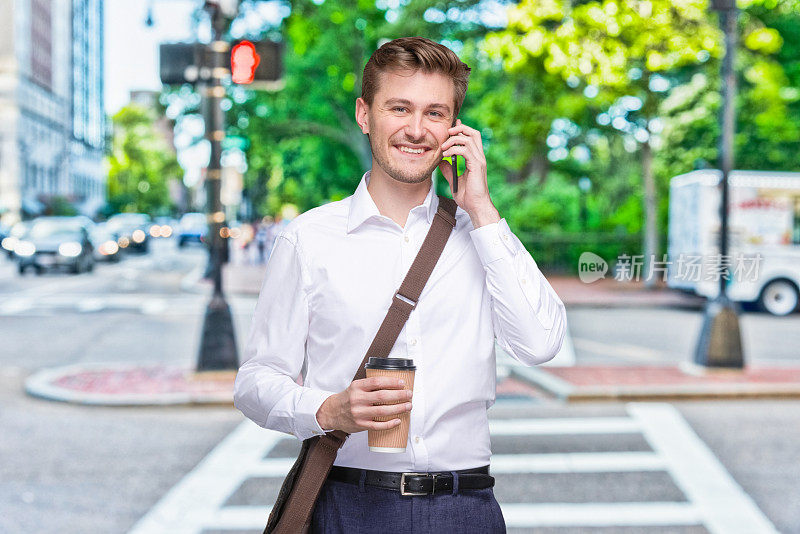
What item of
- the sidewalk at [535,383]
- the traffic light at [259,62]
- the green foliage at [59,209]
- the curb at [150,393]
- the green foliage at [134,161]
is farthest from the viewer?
the green foliage at [134,161]

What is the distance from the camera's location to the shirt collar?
236 centimetres

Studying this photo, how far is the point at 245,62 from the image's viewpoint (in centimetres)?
929

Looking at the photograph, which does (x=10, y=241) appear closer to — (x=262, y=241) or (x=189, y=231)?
(x=262, y=241)

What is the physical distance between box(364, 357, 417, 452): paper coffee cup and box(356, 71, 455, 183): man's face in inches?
19.4

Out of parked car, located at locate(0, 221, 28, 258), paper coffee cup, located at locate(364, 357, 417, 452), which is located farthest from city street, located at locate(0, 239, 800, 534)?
parked car, located at locate(0, 221, 28, 258)

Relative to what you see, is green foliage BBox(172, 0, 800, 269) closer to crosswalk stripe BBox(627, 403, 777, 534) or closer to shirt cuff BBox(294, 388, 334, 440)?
crosswalk stripe BBox(627, 403, 777, 534)

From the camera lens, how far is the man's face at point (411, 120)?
7.48 ft

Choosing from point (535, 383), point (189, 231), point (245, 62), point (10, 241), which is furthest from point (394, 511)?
point (189, 231)

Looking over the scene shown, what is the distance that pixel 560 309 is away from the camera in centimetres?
236

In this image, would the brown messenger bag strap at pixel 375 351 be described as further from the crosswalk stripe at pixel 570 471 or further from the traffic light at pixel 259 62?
the traffic light at pixel 259 62

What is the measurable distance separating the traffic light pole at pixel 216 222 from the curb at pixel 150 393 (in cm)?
19

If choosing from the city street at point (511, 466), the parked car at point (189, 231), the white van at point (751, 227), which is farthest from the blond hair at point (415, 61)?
the parked car at point (189, 231)

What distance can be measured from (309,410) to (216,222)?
8.74 meters

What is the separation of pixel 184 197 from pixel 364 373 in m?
194
